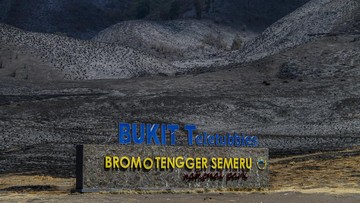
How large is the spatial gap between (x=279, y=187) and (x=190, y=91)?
136ft

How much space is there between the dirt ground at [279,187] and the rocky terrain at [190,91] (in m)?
5.35

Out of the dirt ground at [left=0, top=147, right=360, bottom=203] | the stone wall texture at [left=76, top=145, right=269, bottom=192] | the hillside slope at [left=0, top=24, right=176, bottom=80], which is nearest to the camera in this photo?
the dirt ground at [left=0, top=147, right=360, bottom=203]

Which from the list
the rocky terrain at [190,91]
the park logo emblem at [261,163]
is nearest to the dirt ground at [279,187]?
the park logo emblem at [261,163]

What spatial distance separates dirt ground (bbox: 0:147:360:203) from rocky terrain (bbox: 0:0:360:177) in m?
5.35

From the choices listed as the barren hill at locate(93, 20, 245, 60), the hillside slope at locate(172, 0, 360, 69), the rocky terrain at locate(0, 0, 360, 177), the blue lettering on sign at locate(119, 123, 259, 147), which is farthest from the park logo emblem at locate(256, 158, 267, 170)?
the barren hill at locate(93, 20, 245, 60)

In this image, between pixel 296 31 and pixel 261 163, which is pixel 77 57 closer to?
pixel 296 31

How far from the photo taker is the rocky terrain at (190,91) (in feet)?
226

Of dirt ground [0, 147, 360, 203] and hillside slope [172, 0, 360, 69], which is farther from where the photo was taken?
hillside slope [172, 0, 360, 69]

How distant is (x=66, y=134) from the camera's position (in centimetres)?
6962

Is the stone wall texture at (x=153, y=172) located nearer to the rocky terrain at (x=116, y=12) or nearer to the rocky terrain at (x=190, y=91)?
the rocky terrain at (x=190, y=91)

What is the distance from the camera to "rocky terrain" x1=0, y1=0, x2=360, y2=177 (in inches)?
2709

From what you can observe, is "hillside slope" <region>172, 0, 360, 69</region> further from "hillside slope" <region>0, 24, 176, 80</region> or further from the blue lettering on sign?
the blue lettering on sign

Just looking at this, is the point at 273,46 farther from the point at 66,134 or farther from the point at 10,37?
the point at 66,134

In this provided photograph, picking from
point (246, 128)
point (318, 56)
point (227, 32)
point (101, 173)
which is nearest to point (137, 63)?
point (318, 56)
